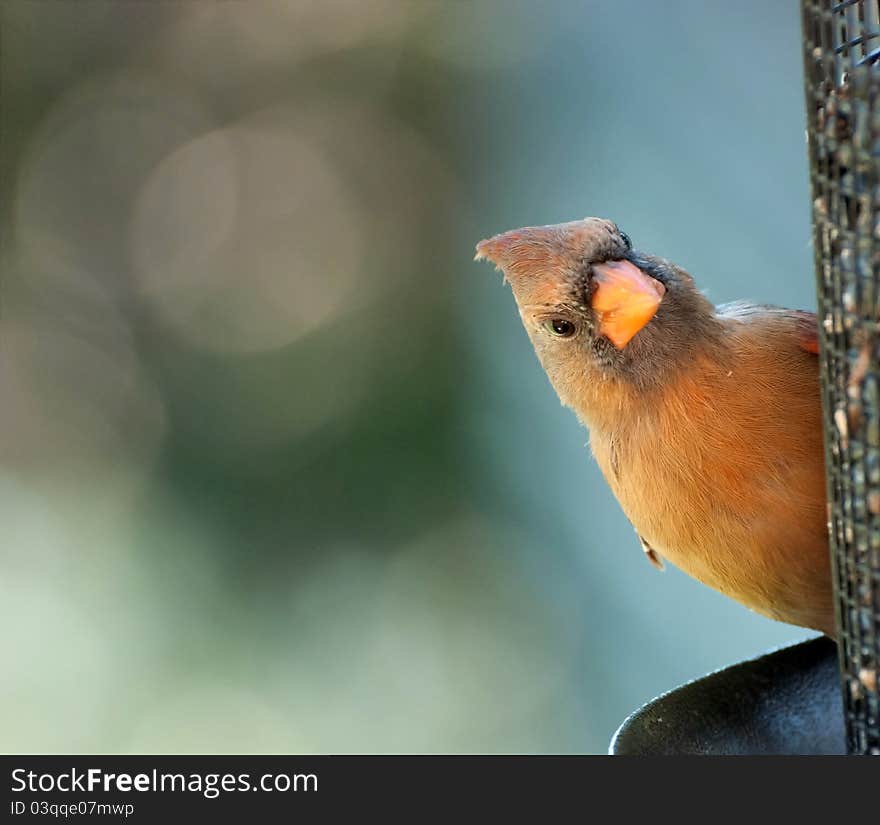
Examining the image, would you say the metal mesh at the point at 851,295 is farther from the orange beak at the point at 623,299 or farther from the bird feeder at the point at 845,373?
the orange beak at the point at 623,299

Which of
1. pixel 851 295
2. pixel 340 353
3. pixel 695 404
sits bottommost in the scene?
pixel 695 404

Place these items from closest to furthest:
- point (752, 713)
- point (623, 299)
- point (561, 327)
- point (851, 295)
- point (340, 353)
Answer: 1. point (851, 295)
2. point (752, 713)
3. point (623, 299)
4. point (561, 327)
5. point (340, 353)

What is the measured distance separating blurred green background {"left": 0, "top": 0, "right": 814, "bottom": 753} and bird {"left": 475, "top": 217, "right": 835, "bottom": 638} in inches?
90.1

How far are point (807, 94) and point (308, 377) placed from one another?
308 cm

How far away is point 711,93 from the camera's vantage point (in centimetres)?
466

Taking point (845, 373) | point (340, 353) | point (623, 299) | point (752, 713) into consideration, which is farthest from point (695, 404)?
point (340, 353)

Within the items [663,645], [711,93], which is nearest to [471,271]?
[711,93]

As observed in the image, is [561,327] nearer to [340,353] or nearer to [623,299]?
[623,299]

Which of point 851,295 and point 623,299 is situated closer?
point 851,295

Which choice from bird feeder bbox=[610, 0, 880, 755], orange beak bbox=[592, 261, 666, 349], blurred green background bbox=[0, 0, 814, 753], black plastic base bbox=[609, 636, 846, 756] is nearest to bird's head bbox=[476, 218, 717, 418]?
orange beak bbox=[592, 261, 666, 349]

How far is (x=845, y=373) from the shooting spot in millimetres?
1861

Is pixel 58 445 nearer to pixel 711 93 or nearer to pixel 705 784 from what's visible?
pixel 711 93

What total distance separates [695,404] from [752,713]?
1.73ft

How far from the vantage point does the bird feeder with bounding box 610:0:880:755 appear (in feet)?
5.88
